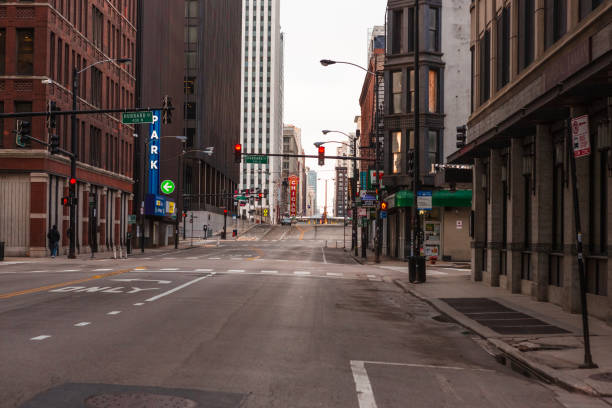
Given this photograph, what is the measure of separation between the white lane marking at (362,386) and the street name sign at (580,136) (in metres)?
4.26

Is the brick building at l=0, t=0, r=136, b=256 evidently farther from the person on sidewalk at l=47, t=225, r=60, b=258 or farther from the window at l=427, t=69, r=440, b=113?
the window at l=427, t=69, r=440, b=113

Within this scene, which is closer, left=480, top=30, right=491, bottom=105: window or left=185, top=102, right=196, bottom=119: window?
left=480, top=30, right=491, bottom=105: window

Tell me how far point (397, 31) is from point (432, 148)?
322 inches

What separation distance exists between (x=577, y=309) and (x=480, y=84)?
13.1 m

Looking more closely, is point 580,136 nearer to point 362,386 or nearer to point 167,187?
point 362,386

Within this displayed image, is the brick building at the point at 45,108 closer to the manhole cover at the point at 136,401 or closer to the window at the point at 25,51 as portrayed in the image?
the window at the point at 25,51

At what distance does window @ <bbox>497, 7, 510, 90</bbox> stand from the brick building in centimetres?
2602

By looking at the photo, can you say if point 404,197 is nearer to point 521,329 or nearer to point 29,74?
point 29,74

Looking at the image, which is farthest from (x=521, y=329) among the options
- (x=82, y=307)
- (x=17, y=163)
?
(x=17, y=163)

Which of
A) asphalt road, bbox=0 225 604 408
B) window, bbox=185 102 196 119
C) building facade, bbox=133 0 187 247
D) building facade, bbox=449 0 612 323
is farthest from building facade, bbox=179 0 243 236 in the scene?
asphalt road, bbox=0 225 604 408

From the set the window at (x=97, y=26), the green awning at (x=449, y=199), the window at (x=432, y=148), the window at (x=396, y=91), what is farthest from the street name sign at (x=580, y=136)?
the window at (x=97, y=26)

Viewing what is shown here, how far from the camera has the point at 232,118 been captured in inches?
5600

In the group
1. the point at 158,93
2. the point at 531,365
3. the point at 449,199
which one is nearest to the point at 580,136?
the point at 531,365

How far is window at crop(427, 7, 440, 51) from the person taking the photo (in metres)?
47.8
